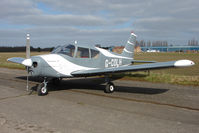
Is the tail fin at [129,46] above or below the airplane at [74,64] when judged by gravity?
above

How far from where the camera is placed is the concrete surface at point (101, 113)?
15.2ft

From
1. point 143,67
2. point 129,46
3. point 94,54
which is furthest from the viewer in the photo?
point 129,46

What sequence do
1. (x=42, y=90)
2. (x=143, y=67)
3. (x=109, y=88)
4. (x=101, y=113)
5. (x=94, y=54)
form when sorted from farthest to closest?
(x=94, y=54) < (x=109, y=88) < (x=42, y=90) < (x=143, y=67) < (x=101, y=113)

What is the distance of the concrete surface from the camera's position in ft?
15.2

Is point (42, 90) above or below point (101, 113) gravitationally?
above

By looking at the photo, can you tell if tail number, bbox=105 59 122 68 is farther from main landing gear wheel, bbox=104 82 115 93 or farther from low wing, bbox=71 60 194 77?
low wing, bbox=71 60 194 77

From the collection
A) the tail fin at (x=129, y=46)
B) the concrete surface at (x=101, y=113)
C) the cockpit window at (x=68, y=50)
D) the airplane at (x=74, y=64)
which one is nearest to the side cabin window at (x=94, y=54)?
the airplane at (x=74, y=64)

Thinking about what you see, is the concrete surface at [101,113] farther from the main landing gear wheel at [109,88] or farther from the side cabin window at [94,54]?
the side cabin window at [94,54]

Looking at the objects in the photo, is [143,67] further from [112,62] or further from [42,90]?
[42,90]

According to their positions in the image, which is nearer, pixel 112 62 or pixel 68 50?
pixel 68 50

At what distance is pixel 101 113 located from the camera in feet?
19.2

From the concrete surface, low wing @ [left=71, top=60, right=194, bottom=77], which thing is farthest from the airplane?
the concrete surface

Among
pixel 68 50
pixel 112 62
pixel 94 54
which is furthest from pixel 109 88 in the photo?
pixel 112 62

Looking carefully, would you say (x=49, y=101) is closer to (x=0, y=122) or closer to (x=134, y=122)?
(x=0, y=122)
